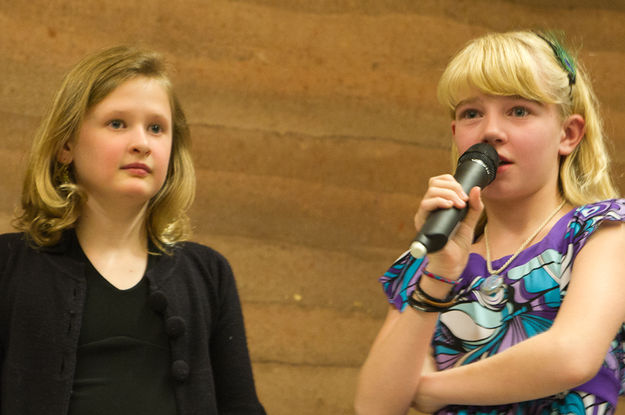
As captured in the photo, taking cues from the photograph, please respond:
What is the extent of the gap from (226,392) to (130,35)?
83 centimetres

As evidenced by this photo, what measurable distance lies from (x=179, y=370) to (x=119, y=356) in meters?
0.09

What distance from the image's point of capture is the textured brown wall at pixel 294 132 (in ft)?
5.84

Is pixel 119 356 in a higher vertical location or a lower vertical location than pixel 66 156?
lower

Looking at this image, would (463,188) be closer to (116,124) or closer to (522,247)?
(522,247)

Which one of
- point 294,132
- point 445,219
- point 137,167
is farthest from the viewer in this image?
point 294,132

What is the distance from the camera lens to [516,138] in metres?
1.15

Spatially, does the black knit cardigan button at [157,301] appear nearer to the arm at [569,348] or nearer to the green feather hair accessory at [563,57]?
the arm at [569,348]

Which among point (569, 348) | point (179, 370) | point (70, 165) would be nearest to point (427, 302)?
point (569, 348)

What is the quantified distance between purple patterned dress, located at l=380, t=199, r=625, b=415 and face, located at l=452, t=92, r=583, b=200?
0.24 feet

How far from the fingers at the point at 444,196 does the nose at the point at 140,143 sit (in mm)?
479

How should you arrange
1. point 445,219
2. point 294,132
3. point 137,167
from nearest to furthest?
point 445,219, point 137,167, point 294,132

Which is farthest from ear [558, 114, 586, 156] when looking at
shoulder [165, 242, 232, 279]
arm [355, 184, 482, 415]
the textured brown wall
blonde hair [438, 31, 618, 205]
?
the textured brown wall

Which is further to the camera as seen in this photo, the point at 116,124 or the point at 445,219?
the point at 116,124

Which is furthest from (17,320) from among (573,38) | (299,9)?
(573,38)
